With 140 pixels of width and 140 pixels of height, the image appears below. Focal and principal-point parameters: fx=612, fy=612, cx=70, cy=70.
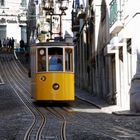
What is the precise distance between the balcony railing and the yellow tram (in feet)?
8.05

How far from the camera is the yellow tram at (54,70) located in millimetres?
26312

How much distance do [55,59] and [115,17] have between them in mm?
3529

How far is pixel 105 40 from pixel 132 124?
14.5 m

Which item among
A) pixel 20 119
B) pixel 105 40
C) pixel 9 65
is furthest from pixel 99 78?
pixel 9 65

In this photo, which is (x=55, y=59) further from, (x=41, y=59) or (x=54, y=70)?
(x=41, y=59)

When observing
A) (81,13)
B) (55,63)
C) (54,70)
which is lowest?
(54,70)

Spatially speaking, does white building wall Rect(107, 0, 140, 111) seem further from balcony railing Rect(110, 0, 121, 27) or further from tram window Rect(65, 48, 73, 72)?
tram window Rect(65, 48, 73, 72)

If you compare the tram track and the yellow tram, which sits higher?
the yellow tram

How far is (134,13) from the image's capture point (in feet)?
78.3

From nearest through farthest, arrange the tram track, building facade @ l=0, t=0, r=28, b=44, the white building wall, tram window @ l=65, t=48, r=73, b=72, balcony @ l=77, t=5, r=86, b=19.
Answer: the tram track
the white building wall
tram window @ l=65, t=48, r=73, b=72
balcony @ l=77, t=5, r=86, b=19
building facade @ l=0, t=0, r=28, b=44

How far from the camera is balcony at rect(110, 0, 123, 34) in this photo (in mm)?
26609

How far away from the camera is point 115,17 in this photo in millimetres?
27609

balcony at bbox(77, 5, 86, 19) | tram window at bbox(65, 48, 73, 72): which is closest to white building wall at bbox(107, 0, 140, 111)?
tram window at bbox(65, 48, 73, 72)

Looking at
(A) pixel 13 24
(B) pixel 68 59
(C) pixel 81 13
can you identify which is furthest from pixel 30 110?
(A) pixel 13 24
